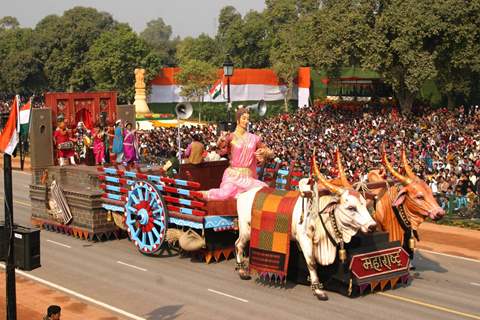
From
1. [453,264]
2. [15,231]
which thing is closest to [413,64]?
[453,264]

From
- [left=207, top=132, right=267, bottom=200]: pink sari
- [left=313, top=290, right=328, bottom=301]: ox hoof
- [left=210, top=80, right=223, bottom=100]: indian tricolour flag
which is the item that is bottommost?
[left=313, top=290, right=328, bottom=301]: ox hoof

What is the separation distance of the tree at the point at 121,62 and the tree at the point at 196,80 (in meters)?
4.65

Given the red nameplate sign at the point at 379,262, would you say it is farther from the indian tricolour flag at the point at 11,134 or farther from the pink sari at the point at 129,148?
the pink sari at the point at 129,148

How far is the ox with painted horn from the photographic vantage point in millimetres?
14875

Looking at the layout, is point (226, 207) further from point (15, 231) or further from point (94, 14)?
point (94, 14)

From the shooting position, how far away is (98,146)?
2255 cm

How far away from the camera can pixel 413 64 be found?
40.2 meters

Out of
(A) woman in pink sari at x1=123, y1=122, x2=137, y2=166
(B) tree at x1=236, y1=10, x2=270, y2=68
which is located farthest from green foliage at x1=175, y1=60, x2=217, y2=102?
(A) woman in pink sari at x1=123, y1=122, x2=137, y2=166

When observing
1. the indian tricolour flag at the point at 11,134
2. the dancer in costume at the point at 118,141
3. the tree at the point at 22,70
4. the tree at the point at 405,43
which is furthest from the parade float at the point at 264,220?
the tree at the point at 22,70

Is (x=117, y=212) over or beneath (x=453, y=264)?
over

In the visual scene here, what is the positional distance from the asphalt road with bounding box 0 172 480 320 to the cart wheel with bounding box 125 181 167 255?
1.60 feet

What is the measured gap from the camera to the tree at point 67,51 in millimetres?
84562

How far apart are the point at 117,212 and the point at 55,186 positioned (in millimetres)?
2558

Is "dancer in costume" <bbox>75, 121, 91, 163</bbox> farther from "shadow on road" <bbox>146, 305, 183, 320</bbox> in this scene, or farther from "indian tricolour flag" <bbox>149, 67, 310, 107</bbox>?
"indian tricolour flag" <bbox>149, 67, 310, 107</bbox>
